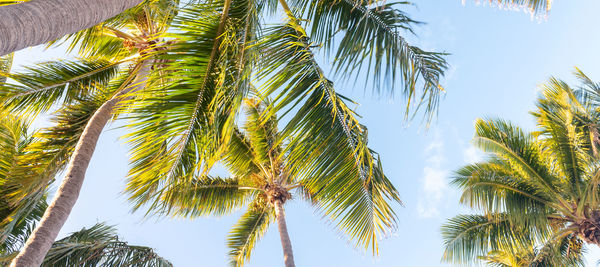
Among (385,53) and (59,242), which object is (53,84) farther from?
(385,53)

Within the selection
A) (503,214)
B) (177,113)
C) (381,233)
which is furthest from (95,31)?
(503,214)

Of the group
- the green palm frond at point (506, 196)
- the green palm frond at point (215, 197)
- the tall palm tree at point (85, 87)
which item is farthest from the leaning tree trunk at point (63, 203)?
the green palm frond at point (506, 196)

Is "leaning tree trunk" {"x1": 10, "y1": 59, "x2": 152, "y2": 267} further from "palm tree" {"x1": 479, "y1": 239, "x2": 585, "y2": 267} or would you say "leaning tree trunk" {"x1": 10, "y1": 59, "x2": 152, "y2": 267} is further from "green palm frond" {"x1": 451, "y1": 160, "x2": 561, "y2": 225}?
"palm tree" {"x1": 479, "y1": 239, "x2": 585, "y2": 267}

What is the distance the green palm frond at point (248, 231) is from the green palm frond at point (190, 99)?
6.18 m

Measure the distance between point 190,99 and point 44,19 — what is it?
2.31m

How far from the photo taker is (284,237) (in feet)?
28.8

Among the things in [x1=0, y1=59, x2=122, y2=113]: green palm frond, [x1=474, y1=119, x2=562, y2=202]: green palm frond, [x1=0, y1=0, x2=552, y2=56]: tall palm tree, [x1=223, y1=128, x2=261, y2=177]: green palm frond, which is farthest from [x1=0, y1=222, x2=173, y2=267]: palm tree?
[x1=474, y1=119, x2=562, y2=202]: green palm frond

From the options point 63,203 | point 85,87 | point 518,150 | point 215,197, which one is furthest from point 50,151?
point 518,150

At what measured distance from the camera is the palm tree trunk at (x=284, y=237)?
8307mm

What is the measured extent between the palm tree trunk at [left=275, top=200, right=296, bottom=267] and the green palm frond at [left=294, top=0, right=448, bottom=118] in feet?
16.7

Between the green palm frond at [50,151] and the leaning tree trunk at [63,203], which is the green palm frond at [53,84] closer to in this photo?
the green palm frond at [50,151]

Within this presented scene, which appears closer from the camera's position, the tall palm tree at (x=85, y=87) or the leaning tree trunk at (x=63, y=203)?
the leaning tree trunk at (x=63, y=203)

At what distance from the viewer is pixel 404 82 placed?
4.49 meters

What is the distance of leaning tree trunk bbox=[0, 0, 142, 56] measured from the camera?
71.8 inches
